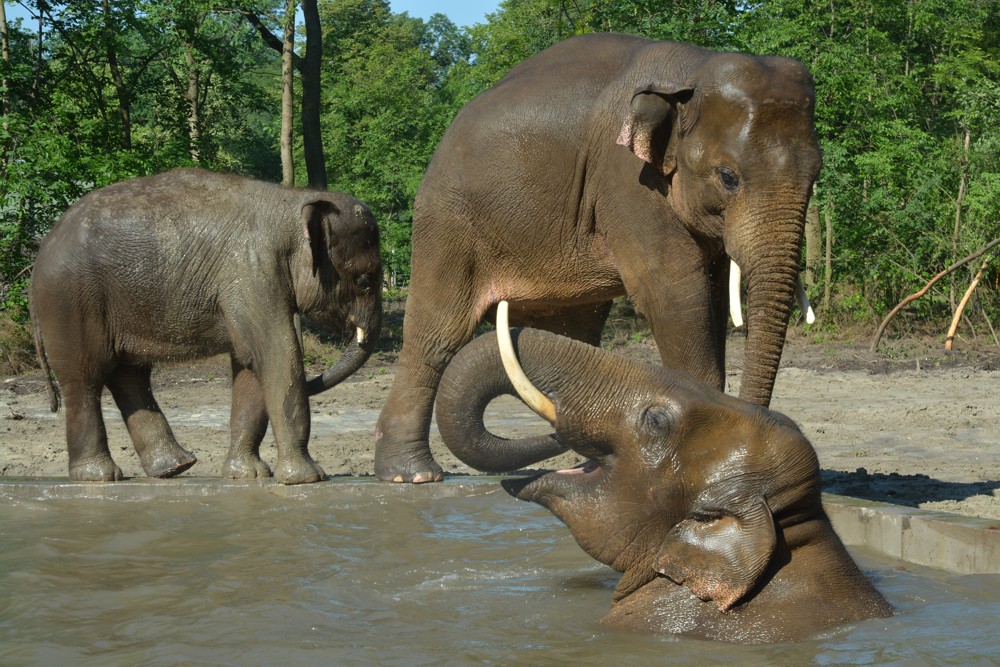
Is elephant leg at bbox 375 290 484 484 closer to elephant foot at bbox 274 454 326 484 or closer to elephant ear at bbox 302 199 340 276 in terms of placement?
elephant foot at bbox 274 454 326 484

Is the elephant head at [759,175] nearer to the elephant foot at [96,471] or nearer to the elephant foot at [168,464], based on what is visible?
the elephant foot at [168,464]

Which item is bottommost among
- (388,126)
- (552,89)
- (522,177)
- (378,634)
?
(378,634)

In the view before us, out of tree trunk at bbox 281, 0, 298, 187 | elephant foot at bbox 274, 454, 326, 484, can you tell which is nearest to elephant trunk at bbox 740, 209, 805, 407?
elephant foot at bbox 274, 454, 326, 484

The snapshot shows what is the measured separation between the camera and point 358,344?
9.24 metres

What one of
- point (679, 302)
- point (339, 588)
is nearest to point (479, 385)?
point (339, 588)

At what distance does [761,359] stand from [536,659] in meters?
2.29

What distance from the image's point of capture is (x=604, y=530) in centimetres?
452

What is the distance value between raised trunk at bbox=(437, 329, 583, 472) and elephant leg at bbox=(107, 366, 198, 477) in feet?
13.5

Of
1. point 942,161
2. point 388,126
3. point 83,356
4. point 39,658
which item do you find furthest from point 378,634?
point 388,126

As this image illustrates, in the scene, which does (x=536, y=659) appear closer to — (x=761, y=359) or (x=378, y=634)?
(x=378, y=634)

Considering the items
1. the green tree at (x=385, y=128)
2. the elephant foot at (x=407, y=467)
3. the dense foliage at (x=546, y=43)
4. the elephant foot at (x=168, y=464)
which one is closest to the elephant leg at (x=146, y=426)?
the elephant foot at (x=168, y=464)

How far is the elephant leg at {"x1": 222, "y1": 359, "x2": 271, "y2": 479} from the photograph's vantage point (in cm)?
873

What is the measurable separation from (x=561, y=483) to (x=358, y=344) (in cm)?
481

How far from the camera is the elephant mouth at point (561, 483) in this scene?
180 inches
